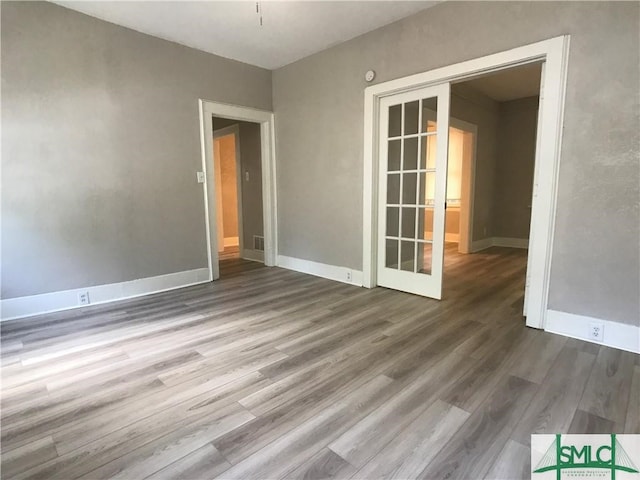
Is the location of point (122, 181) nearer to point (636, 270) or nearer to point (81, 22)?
point (81, 22)

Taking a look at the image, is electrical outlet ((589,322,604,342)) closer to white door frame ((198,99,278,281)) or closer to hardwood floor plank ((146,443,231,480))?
hardwood floor plank ((146,443,231,480))

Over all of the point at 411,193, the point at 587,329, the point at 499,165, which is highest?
the point at 499,165

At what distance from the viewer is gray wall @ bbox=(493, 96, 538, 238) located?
621 centimetres

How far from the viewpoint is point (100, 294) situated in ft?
11.1

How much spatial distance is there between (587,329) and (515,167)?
4860mm

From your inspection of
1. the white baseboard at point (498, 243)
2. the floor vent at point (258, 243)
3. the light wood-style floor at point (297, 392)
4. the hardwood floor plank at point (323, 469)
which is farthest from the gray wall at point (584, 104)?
the white baseboard at point (498, 243)

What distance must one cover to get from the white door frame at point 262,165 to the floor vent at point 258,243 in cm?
33

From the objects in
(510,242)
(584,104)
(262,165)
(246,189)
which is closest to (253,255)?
(246,189)

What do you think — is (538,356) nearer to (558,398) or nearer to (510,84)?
(558,398)

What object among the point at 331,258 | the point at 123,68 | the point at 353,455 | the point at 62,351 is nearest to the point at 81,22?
the point at 123,68

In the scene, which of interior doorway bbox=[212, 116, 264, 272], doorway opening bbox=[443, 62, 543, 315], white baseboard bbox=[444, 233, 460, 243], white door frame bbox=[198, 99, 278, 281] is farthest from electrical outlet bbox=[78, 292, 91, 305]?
white baseboard bbox=[444, 233, 460, 243]

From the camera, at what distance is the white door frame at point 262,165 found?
13.3 ft

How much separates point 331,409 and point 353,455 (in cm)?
31

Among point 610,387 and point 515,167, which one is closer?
point 610,387
